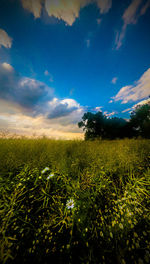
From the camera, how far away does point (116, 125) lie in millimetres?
15094

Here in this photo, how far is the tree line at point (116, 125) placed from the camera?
14.5 m

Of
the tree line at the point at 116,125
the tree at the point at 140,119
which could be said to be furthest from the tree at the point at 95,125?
the tree at the point at 140,119

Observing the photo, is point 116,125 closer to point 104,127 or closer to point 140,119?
point 104,127

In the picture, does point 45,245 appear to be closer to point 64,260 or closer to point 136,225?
point 64,260

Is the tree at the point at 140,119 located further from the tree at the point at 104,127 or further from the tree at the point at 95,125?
the tree at the point at 95,125

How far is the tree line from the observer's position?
1450 centimetres

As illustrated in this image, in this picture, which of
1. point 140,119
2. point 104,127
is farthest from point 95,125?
point 140,119

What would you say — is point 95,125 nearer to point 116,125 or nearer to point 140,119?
point 116,125

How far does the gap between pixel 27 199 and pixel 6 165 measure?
35.2 inches

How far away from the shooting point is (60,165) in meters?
1.64

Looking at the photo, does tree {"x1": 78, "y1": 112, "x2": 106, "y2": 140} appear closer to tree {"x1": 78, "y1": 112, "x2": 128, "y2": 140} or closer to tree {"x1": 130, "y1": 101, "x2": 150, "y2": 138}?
tree {"x1": 78, "y1": 112, "x2": 128, "y2": 140}

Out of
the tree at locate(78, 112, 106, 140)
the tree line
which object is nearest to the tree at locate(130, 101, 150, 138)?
the tree line

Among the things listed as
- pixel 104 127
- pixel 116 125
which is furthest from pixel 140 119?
pixel 104 127

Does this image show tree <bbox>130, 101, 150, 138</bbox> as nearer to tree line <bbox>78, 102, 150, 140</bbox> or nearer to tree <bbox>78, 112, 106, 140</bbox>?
tree line <bbox>78, 102, 150, 140</bbox>
